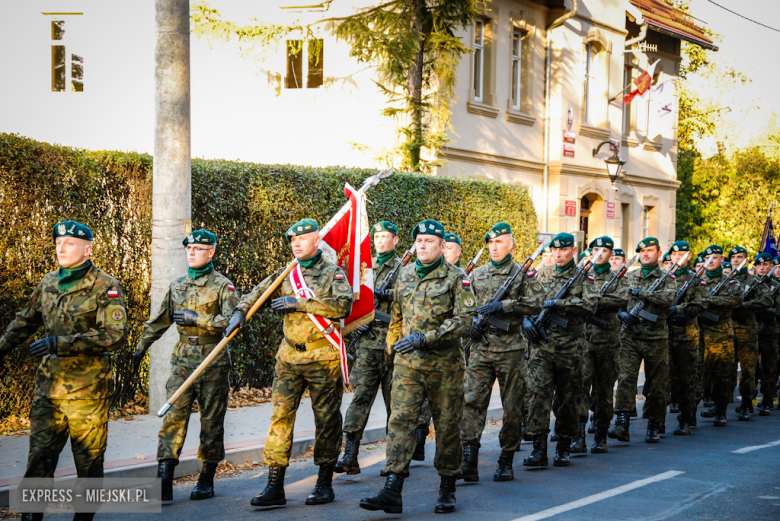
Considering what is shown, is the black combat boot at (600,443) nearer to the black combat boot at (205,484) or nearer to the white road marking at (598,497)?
the white road marking at (598,497)

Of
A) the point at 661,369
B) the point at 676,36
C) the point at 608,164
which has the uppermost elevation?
the point at 676,36

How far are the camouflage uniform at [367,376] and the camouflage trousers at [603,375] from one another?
2.54 metres

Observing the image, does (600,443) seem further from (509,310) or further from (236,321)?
(236,321)

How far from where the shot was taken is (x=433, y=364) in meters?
6.42

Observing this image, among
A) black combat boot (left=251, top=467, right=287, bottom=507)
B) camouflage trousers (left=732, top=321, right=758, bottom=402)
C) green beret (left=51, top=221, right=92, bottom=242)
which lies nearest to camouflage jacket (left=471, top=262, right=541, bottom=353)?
black combat boot (left=251, top=467, right=287, bottom=507)

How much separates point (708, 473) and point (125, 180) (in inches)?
271

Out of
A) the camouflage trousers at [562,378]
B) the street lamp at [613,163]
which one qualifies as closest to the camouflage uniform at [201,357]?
the camouflage trousers at [562,378]

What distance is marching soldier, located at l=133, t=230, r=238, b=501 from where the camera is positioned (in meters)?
6.60

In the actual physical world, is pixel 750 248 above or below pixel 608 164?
below

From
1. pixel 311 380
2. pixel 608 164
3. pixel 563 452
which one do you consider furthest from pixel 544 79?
pixel 311 380

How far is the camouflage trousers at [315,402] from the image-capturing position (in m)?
6.49

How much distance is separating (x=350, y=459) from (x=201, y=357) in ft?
5.66

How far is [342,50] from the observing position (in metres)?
18.0

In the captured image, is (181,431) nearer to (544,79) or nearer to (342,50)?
(342,50)
